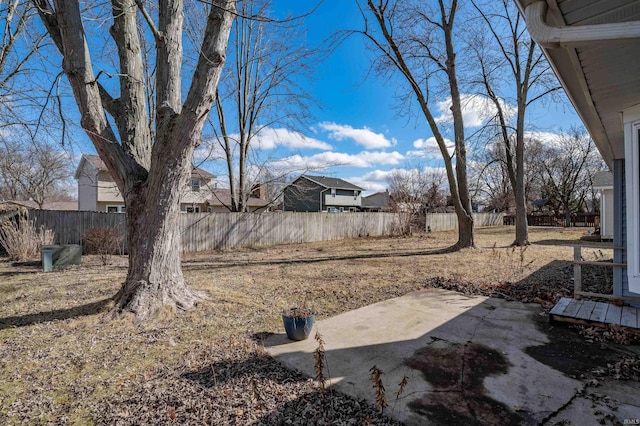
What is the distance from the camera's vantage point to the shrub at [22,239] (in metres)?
9.27

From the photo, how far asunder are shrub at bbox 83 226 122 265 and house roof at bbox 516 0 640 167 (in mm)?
10568

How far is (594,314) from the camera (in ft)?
13.2

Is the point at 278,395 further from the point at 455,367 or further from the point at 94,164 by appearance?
the point at 94,164

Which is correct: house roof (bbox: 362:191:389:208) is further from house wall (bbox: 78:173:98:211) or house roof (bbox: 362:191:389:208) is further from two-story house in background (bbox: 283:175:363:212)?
house wall (bbox: 78:173:98:211)

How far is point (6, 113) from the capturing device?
5824 mm

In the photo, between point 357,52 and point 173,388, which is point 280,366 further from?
point 357,52

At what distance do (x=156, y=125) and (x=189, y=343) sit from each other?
113 inches

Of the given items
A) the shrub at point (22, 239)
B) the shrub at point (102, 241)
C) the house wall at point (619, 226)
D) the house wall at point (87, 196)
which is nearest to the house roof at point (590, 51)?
the house wall at point (619, 226)

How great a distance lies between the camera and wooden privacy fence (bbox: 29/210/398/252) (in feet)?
35.7

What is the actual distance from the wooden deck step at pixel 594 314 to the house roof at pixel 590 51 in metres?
2.36

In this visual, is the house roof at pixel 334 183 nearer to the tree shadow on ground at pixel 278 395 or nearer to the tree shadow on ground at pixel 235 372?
the tree shadow on ground at pixel 235 372

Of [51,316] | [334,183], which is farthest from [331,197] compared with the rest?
[51,316]

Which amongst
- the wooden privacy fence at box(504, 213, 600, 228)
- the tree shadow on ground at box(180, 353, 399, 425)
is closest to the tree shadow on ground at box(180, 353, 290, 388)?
the tree shadow on ground at box(180, 353, 399, 425)

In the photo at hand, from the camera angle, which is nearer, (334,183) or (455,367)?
(455,367)
